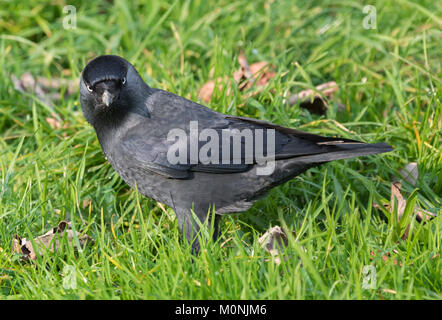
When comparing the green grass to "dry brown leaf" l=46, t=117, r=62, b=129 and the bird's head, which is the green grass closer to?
"dry brown leaf" l=46, t=117, r=62, b=129

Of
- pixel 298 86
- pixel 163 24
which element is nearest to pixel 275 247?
pixel 298 86

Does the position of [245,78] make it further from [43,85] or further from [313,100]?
[43,85]

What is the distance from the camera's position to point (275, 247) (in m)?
3.24

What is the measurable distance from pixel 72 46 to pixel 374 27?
2643 mm

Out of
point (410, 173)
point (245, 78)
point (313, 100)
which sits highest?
point (245, 78)

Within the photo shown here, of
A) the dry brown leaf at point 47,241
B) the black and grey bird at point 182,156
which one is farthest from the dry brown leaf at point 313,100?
the dry brown leaf at point 47,241

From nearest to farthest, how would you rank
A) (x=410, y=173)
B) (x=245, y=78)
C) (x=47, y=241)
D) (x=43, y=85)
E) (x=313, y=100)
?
(x=47, y=241) < (x=410, y=173) < (x=313, y=100) < (x=245, y=78) < (x=43, y=85)

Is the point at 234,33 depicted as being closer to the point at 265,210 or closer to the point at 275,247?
the point at 265,210

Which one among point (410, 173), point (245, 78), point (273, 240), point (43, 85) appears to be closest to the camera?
point (273, 240)

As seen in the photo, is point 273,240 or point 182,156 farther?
point 182,156

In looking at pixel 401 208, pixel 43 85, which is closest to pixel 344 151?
Answer: pixel 401 208

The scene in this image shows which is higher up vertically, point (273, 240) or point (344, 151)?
point (344, 151)

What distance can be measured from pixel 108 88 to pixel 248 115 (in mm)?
1256

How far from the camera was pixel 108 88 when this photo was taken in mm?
3449
